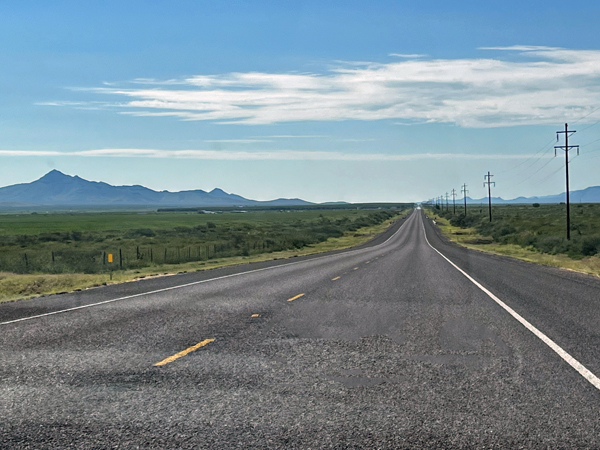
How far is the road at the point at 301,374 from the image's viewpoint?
561cm

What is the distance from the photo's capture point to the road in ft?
18.4

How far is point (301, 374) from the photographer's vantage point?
310 inches

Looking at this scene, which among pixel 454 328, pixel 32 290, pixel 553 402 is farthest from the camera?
pixel 32 290

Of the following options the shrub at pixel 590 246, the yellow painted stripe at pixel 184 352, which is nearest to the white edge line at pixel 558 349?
the yellow painted stripe at pixel 184 352


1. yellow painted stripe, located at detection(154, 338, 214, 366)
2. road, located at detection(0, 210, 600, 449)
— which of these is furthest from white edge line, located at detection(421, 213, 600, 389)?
yellow painted stripe, located at detection(154, 338, 214, 366)

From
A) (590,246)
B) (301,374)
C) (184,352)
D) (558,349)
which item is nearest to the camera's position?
(301,374)

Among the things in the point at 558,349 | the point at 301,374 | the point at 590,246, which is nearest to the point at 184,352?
the point at 301,374

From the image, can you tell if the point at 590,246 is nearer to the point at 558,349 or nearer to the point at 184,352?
the point at 558,349

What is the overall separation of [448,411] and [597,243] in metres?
41.7

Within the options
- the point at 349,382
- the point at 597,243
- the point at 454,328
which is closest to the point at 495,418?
the point at 349,382

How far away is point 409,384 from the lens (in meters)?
7.34

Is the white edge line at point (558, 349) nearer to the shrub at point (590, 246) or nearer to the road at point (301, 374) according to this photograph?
the road at point (301, 374)

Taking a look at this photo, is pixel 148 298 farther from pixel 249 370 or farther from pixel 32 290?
pixel 249 370

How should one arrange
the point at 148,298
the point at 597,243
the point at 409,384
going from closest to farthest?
the point at 409,384, the point at 148,298, the point at 597,243
